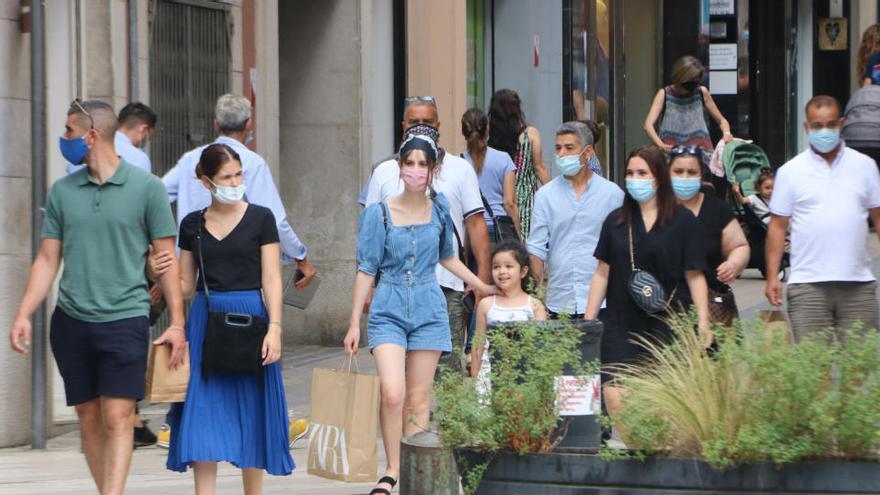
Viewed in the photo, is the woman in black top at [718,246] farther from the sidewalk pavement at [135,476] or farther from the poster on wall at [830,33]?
the poster on wall at [830,33]

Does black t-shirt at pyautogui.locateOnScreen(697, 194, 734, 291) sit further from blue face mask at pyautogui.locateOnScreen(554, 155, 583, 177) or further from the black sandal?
the black sandal

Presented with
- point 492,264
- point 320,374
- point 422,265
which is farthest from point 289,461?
point 492,264

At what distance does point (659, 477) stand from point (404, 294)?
8.39ft

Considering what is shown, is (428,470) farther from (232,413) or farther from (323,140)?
(323,140)

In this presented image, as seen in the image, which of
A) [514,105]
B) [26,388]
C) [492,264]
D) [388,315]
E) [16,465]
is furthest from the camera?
[514,105]

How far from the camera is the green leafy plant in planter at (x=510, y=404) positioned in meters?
6.65

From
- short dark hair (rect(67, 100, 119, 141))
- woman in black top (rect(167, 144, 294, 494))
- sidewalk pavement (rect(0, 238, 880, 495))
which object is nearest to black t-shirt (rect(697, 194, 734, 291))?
sidewalk pavement (rect(0, 238, 880, 495))

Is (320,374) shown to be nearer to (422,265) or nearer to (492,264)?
(422,265)

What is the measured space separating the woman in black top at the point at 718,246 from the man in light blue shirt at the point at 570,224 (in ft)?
1.29

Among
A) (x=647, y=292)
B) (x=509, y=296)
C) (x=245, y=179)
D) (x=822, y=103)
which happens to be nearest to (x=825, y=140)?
(x=822, y=103)

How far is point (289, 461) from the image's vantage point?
812 centimetres

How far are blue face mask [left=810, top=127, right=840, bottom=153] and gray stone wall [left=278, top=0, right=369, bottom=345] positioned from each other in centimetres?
702

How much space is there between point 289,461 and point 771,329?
240cm

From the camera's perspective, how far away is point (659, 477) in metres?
6.40
